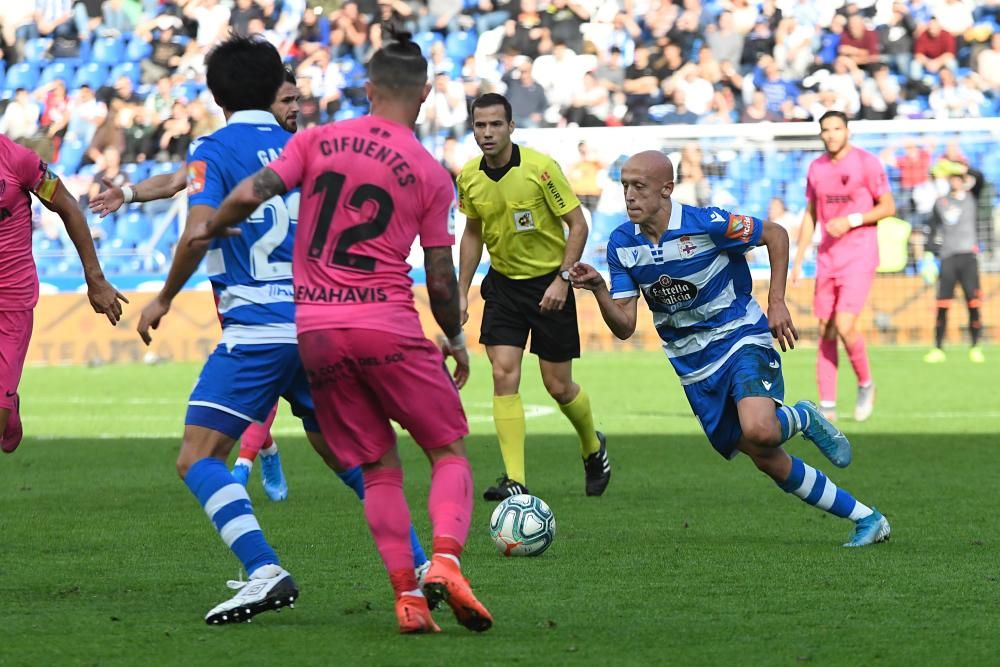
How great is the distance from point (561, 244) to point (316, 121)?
54.2ft

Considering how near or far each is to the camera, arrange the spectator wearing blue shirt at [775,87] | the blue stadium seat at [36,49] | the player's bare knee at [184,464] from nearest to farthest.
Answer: the player's bare knee at [184,464] → the spectator wearing blue shirt at [775,87] → the blue stadium seat at [36,49]

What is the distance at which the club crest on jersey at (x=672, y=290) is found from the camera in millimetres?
8031

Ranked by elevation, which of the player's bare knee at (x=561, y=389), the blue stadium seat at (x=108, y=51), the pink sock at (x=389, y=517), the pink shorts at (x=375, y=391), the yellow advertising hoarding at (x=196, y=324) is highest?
the pink shorts at (x=375, y=391)

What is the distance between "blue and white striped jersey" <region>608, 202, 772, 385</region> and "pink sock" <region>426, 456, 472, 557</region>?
2514 millimetres

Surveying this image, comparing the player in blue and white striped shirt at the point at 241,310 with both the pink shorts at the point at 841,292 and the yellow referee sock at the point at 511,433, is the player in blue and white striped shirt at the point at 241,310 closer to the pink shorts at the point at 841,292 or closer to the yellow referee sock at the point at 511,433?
the yellow referee sock at the point at 511,433

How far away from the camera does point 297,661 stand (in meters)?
5.06

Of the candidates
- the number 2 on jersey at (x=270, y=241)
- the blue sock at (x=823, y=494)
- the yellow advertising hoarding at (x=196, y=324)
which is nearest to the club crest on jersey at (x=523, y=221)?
the blue sock at (x=823, y=494)

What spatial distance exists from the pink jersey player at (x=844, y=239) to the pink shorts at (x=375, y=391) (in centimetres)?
900

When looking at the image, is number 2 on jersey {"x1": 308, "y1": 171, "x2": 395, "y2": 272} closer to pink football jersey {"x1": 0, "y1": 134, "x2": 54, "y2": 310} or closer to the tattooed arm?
the tattooed arm

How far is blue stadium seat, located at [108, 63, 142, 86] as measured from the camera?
94.7 feet

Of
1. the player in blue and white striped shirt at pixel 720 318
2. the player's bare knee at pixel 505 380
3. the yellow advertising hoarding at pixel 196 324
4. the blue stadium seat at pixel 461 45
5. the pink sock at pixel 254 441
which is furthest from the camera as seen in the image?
the blue stadium seat at pixel 461 45

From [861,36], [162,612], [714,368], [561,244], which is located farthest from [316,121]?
[162,612]

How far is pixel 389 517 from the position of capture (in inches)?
220

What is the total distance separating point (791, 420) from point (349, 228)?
123 inches
